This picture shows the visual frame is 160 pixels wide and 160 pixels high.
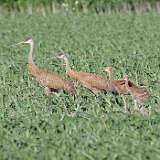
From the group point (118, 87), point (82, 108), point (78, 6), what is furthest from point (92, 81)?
point (78, 6)

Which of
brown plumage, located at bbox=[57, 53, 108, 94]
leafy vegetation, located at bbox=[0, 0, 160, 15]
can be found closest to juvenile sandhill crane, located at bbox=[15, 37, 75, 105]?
brown plumage, located at bbox=[57, 53, 108, 94]

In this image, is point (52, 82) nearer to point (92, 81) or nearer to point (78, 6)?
point (92, 81)

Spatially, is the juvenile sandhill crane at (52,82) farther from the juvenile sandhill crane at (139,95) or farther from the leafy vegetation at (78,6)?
the leafy vegetation at (78,6)

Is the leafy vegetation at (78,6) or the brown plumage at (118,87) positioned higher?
the leafy vegetation at (78,6)

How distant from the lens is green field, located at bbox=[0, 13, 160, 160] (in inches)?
324

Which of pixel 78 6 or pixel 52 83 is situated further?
pixel 78 6

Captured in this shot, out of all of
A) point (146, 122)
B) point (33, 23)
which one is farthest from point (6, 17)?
point (146, 122)

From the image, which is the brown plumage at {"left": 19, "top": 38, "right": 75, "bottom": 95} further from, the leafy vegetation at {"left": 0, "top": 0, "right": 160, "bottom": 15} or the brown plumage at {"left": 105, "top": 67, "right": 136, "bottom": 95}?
the leafy vegetation at {"left": 0, "top": 0, "right": 160, "bottom": 15}

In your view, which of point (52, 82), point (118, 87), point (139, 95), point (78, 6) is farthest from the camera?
point (78, 6)

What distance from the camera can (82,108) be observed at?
11.3 meters

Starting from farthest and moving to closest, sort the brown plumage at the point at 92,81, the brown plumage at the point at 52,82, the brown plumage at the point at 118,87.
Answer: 1. the brown plumage at the point at 92,81
2. the brown plumage at the point at 52,82
3. the brown plumage at the point at 118,87

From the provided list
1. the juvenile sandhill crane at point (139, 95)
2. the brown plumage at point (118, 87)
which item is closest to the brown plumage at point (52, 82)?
the brown plumage at point (118, 87)

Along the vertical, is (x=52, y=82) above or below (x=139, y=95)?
above

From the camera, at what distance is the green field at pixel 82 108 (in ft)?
27.0
